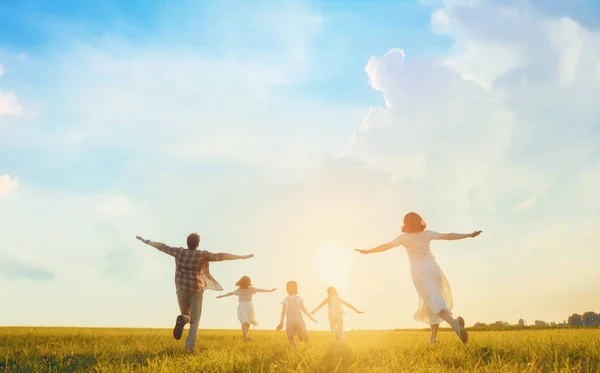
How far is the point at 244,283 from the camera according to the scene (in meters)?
19.1

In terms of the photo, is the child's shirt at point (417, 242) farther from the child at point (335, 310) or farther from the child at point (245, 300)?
the child at point (245, 300)

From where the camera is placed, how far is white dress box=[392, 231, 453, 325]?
11.6 metres

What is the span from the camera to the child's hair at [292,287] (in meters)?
15.3

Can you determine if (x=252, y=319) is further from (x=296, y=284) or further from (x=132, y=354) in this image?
(x=132, y=354)

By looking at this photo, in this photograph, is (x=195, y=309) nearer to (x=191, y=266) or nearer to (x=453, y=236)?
(x=191, y=266)

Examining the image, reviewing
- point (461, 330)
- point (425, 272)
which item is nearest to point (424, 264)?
point (425, 272)

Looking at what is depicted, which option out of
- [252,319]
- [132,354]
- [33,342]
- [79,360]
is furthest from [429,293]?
[33,342]

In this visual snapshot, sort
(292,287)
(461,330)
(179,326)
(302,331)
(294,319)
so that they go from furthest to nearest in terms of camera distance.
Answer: (292,287) → (294,319) → (302,331) → (179,326) → (461,330)

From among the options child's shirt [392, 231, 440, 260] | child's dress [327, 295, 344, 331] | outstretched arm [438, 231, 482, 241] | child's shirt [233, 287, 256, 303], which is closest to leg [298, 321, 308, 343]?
child's dress [327, 295, 344, 331]

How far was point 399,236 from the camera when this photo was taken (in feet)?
39.2

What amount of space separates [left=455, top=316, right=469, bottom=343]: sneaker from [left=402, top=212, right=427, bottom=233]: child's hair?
2.29 metres

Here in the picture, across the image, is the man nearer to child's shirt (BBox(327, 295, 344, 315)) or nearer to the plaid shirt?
the plaid shirt

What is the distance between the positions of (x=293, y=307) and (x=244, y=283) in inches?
184

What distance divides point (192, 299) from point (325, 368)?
6.04 meters
